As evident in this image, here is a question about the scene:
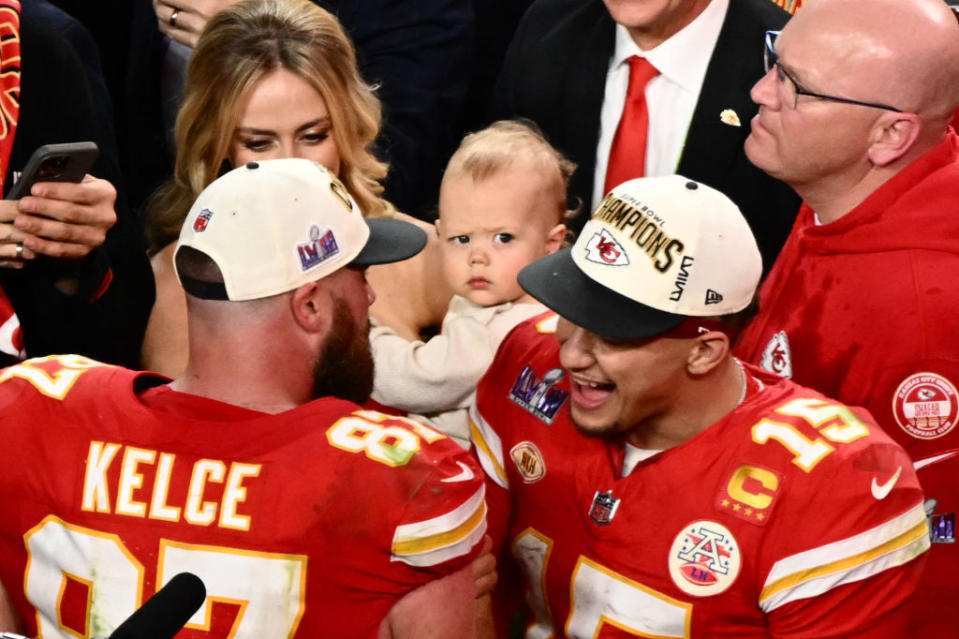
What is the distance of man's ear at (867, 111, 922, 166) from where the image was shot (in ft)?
9.75

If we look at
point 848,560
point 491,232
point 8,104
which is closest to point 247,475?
point 848,560

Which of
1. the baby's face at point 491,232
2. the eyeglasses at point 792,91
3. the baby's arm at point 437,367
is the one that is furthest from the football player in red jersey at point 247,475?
the eyeglasses at point 792,91

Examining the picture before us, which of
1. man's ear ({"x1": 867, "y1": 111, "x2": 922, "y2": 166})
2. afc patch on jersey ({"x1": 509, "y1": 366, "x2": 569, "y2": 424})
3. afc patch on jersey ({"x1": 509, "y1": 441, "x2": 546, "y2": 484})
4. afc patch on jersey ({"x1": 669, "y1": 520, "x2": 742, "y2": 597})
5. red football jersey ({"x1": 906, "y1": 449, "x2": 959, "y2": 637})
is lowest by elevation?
red football jersey ({"x1": 906, "y1": 449, "x2": 959, "y2": 637})

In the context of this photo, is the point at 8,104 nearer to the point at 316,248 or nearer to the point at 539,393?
the point at 316,248

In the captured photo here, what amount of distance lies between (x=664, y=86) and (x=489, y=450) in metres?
1.36

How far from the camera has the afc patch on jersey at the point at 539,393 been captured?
111 inches

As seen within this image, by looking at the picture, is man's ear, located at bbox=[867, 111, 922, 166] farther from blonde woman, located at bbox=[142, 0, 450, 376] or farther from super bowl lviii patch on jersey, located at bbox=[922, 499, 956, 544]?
blonde woman, located at bbox=[142, 0, 450, 376]

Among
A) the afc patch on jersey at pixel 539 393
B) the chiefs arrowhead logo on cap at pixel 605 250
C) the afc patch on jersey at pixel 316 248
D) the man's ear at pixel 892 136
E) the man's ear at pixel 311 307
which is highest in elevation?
the man's ear at pixel 892 136

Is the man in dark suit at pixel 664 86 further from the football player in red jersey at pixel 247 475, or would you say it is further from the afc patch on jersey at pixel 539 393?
the football player in red jersey at pixel 247 475

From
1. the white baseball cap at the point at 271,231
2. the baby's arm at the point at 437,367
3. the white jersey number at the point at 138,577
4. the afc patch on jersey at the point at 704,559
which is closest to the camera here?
the white jersey number at the point at 138,577

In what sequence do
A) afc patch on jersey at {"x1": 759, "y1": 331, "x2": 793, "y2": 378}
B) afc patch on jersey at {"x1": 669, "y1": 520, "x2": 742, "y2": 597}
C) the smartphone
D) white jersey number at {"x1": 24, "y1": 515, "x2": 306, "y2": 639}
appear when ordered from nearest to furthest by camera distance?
white jersey number at {"x1": 24, "y1": 515, "x2": 306, "y2": 639}, afc patch on jersey at {"x1": 669, "y1": 520, "x2": 742, "y2": 597}, the smartphone, afc patch on jersey at {"x1": 759, "y1": 331, "x2": 793, "y2": 378}

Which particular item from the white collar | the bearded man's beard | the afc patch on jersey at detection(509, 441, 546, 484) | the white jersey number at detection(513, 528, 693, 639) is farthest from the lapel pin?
the bearded man's beard

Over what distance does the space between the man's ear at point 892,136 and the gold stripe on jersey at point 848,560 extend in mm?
893

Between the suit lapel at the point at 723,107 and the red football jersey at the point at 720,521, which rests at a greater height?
the suit lapel at the point at 723,107
